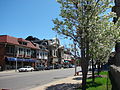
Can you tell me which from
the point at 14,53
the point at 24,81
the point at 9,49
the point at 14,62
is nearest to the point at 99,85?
the point at 24,81

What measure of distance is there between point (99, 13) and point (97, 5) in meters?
0.39

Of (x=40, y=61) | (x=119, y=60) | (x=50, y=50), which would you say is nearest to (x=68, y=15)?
(x=119, y=60)

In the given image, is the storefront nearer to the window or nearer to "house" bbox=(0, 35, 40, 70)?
"house" bbox=(0, 35, 40, 70)

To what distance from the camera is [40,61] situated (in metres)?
63.0

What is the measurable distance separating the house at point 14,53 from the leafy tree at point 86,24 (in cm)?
3696

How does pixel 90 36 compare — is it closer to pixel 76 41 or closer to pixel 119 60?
pixel 76 41

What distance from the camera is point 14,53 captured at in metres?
46.8

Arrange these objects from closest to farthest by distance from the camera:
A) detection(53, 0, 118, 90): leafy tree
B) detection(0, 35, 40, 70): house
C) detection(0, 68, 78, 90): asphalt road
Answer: detection(53, 0, 118, 90): leafy tree
detection(0, 68, 78, 90): asphalt road
detection(0, 35, 40, 70): house

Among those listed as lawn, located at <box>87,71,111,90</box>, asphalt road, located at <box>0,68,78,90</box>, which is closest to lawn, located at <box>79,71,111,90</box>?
lawn, located at <box>87,71,111,90</box>

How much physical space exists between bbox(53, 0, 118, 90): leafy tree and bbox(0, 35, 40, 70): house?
121ft

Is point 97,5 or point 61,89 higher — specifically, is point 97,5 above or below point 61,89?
above

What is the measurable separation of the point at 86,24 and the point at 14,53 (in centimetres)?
4103

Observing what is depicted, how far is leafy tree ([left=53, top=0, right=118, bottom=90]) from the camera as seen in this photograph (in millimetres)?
7957

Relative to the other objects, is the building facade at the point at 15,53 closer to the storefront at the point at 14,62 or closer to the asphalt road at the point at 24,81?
the storefront at the point at 14,62
